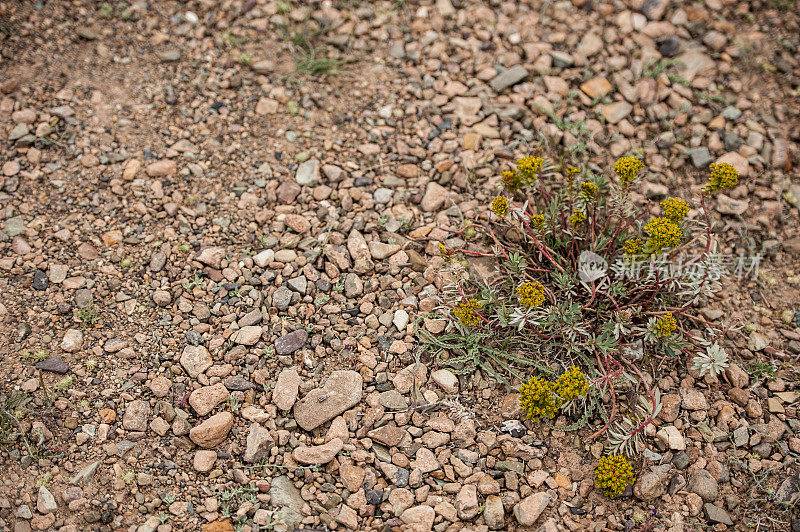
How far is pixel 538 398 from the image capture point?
8.98 feet

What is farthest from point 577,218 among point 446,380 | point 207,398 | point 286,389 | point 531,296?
point 207,398

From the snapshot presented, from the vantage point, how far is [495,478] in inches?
115

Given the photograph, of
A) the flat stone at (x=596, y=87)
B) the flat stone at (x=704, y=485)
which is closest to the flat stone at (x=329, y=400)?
the flat stone at (x=704, y=485)

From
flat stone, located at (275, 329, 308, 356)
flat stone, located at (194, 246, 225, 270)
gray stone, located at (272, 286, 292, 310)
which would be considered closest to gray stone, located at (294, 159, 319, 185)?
flat stone, located at (194, 246, 225, 270)

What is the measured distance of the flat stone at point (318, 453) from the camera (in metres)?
2.88

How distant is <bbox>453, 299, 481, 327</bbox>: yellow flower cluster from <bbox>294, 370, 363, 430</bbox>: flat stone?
65 centimetres

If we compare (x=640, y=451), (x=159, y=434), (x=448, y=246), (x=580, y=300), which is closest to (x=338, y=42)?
(x=448, y=246)

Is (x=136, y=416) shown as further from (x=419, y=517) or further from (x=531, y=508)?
(x=531, y=508)

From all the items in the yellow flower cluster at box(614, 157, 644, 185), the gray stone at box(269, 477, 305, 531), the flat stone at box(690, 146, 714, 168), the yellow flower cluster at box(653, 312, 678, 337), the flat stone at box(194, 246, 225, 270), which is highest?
the yellow flower cluster at box(614, 157, 644, 185)

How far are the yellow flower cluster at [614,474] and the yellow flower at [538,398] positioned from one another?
35cm

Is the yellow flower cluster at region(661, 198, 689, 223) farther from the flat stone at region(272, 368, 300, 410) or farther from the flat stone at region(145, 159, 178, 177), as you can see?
the flat stone at region(145, 159, 178, 177)

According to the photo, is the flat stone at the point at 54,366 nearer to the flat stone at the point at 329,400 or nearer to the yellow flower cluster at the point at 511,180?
the flat stone at the point at 329,400

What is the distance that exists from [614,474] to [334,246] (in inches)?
80.0

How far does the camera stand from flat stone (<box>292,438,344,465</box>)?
2885 mm
